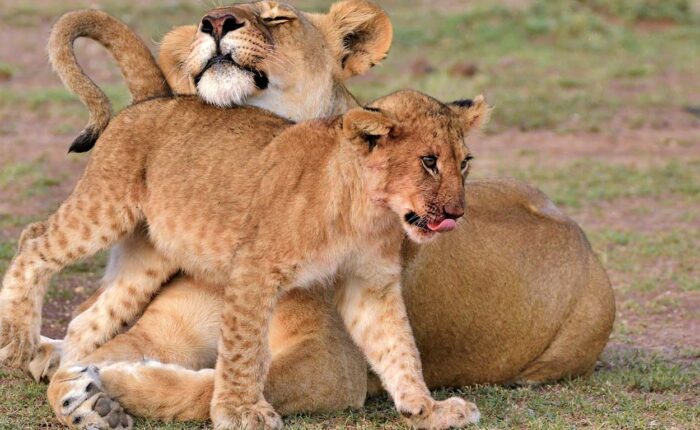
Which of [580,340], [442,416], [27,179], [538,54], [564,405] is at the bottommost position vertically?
[538,54]

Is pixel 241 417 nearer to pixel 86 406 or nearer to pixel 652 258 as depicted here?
pixel 86 406

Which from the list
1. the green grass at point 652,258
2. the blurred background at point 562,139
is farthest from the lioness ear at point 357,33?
the green grass at point 652,258

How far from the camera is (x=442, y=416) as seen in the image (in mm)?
3760

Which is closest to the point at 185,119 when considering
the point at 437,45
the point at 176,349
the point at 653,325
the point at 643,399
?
the point at 176,349

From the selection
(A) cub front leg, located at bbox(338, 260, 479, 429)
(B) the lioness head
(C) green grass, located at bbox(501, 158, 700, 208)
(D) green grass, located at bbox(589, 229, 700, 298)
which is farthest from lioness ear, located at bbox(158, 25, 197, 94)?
(C) green grass, located at bbox(501, 158, 700, 208)

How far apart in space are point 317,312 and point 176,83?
44.0 inches

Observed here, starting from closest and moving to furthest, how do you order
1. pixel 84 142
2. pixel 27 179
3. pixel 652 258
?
pixel 84 142 → pixel 652 258 → pixel 27 179

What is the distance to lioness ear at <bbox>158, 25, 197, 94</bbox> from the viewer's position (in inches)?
182

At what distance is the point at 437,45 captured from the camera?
44.5ft

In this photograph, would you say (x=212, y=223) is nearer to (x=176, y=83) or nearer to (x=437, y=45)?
(x=176, y=83)

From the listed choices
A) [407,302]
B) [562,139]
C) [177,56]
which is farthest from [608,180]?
[177,56]

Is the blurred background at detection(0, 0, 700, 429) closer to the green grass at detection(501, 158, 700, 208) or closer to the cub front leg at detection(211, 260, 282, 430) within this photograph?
the green grass at detection(501, 158, 700, 208)

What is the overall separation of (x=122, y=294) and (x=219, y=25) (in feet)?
3.12

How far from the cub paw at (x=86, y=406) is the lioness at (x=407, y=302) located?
0.08 metres
